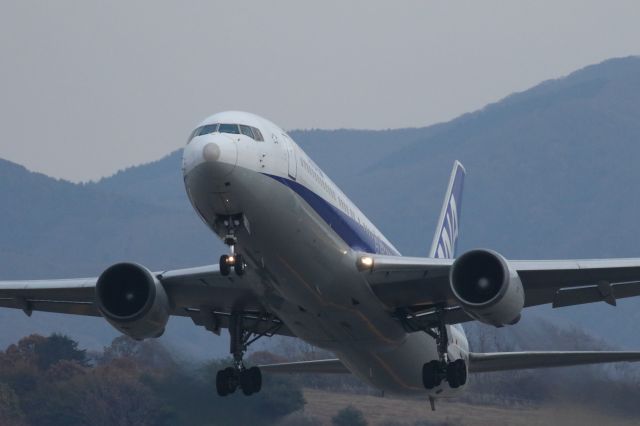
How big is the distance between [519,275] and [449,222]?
44.0ft

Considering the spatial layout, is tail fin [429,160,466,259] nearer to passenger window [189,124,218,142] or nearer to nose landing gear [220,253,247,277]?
nose landing gear [220,253,247,277]

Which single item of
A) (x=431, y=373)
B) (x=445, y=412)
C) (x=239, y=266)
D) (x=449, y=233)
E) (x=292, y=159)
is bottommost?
(x=445, y=412)

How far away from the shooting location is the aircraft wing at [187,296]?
30.7 metres

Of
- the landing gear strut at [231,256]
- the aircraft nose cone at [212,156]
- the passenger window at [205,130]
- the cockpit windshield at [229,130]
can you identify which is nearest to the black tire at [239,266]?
the landing gear strut at [231,256]

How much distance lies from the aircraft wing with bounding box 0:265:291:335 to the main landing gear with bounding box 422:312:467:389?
387 centimetres

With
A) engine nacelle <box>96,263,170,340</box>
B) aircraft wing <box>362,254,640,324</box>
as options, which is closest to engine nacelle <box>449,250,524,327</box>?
aircraft wing <box>362,254,640,324</box>

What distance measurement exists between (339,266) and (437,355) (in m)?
7.11

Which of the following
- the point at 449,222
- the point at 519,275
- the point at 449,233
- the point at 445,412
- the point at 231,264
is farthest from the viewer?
the point at 445,412

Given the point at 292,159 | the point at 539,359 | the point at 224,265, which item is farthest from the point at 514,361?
the point at 224,265

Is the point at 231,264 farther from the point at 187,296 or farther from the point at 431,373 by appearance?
the point at 431,373

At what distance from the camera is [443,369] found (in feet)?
103

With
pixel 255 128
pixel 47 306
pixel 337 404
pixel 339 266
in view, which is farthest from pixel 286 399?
pixel 255 128

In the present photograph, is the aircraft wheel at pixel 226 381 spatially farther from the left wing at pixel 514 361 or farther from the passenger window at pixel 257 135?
the passenger window at pixel 257 135

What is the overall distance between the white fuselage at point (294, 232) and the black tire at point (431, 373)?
84 centimetres
